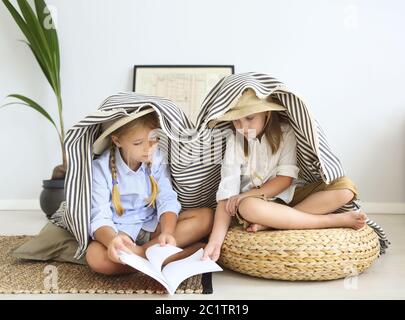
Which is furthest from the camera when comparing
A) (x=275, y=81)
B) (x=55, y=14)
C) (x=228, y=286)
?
(x=55, y=14)

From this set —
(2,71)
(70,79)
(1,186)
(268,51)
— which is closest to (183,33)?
(268,51)

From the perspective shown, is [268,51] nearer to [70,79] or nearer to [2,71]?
[70,79]

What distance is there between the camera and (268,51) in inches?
97.5

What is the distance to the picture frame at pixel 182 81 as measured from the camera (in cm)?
246

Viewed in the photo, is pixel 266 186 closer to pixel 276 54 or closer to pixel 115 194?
pixel 115 194

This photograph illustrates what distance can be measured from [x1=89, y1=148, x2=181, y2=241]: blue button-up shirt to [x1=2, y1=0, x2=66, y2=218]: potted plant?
0.97m

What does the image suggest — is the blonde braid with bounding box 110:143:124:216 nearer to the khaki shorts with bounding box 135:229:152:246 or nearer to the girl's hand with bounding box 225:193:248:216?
the khaki shorts with bounding box 135:229:152:246

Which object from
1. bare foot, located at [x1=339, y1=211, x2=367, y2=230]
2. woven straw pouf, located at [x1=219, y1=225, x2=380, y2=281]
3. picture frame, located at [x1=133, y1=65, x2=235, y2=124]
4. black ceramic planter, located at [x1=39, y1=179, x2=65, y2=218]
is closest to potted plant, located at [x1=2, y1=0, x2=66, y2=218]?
black ceramic planter, located at [x1=39, y1=179, x2=65, y2=218]

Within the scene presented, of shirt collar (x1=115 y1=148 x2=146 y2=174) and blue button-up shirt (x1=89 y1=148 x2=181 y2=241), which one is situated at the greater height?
shirt collar (x1=115 y1=148 x2=146 y2=174)

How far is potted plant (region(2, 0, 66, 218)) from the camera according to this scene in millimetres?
2268

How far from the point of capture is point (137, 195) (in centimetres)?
137

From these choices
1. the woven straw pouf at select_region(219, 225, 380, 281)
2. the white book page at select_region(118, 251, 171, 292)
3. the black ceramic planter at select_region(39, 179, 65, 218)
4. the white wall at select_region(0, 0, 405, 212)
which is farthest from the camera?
the white wall at select_region(0, 0, 405, 212)

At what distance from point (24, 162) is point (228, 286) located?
1726mm

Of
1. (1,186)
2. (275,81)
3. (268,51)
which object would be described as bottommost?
(1,186)
